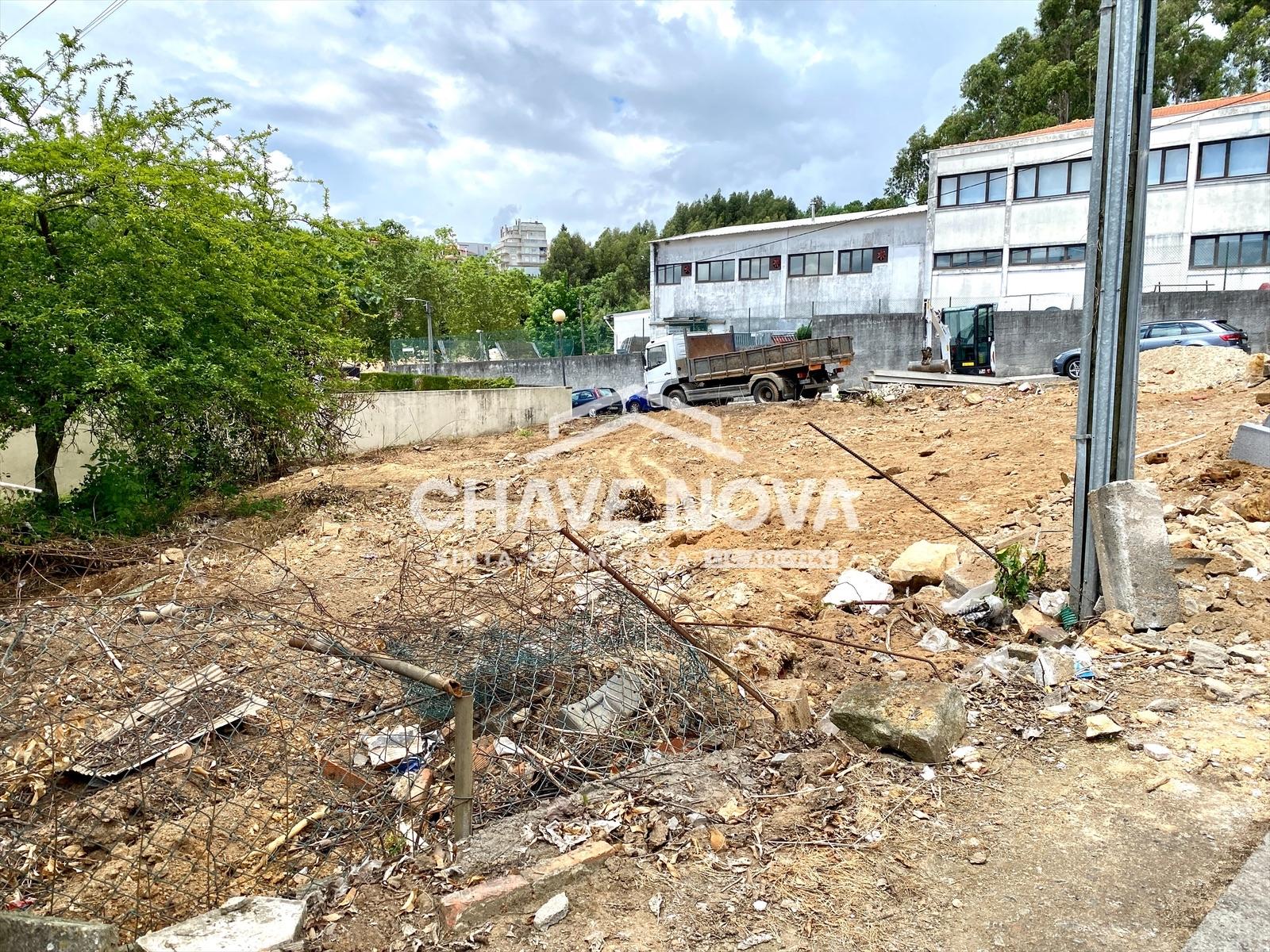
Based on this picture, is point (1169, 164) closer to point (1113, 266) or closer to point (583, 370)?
point (583, 370)

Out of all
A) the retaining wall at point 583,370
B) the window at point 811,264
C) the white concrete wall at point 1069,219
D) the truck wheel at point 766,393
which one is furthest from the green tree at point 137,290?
the window at point 811,264

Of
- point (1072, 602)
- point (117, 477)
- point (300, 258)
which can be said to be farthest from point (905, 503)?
point (117, 477)

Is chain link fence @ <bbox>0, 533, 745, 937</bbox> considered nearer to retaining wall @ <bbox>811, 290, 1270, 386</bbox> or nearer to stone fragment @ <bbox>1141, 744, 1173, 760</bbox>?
stone fragment @ <bbox>1141, 744, 1173, 760</bbox>

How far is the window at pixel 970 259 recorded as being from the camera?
91.0 ft

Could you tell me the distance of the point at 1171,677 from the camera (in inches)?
157

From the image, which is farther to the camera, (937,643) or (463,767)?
(937,643)

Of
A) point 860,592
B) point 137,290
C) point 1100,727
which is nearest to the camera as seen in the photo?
point 1100,727

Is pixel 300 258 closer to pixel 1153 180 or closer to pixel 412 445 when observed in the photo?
pixel 412 445

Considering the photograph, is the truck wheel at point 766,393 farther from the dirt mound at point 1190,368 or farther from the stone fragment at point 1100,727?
the stone fragment at point 1100,727

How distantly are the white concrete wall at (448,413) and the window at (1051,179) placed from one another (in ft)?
56.3

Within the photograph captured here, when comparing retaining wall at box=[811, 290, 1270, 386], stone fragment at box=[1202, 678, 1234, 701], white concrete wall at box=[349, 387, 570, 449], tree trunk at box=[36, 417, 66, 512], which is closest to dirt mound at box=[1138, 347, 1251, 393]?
retaining wall at box=[811, 290, 1270, 386]

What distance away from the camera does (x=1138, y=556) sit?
4.60 metres

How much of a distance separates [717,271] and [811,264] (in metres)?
4.49

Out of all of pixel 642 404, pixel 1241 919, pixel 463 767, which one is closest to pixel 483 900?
pixel 463 767
